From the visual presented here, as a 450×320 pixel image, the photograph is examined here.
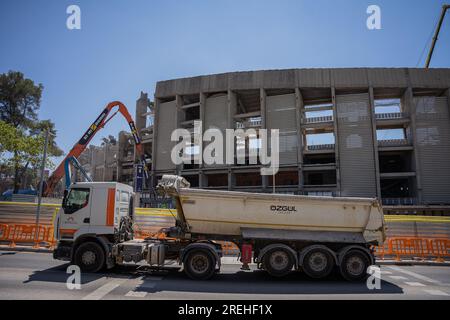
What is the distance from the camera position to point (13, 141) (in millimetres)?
28656

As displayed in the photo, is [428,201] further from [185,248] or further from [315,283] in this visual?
[185,248]

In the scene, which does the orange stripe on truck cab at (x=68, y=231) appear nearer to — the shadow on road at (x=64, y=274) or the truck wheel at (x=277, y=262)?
the shadow on road at (x=64, y=274)

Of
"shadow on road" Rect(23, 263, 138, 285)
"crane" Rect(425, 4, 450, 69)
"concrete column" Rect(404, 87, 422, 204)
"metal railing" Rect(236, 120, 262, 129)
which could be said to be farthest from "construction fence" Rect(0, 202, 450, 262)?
"crane" Rect(425, 4, 450, 69)

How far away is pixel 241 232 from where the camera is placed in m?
8.90

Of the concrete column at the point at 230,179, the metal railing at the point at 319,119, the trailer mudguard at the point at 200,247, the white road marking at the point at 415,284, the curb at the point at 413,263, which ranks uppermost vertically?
the metal railing at the point at 319,119

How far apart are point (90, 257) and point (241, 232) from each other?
5020 millimetres

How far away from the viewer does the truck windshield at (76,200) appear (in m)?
9.10

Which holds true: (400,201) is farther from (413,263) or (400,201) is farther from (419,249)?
(413,263)

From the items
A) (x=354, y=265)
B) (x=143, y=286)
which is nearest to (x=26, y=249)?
(x=143, y=286)

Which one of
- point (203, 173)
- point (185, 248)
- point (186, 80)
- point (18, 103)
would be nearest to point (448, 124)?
point (203, 173)

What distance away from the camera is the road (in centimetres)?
676

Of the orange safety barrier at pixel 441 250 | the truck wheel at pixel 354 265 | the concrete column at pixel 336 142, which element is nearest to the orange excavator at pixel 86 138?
the truck wheel at pixel 354 265

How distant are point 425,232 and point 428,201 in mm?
Answer: 29546

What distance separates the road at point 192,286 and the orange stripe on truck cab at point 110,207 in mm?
1662
